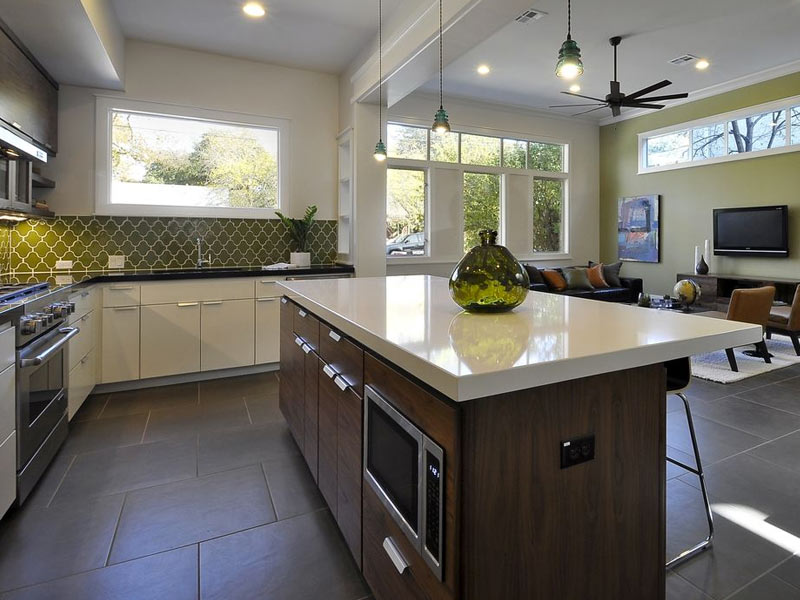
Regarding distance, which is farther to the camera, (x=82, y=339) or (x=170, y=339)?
(x=170, y=339)

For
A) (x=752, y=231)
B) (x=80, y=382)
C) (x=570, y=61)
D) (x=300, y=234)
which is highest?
(x=570, y=61)

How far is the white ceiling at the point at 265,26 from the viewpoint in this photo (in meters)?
3.56

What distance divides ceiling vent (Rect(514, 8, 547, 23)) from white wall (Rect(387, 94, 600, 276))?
7.00 ft

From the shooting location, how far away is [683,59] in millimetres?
5277

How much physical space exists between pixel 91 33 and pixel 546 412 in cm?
359

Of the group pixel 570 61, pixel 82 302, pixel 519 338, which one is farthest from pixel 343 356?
pixel 82 302

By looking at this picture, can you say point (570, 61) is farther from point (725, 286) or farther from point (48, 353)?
point (725, 286)

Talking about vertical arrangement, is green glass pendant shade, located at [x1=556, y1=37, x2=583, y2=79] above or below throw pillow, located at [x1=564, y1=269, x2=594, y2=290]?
above

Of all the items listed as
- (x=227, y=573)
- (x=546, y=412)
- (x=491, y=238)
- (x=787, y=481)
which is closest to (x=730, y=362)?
(x=787, y=481)

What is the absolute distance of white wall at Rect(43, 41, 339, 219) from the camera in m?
3.96

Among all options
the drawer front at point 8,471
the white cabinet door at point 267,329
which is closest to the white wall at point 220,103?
the white cabinet door at point 267,329

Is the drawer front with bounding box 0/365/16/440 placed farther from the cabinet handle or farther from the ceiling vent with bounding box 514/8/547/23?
the ceiling vent with bounding box 514/8/547/23

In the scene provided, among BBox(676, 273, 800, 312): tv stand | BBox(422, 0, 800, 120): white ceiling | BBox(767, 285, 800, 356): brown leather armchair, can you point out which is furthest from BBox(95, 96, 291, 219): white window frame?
BBox(676, 273, 800, 312): tv stand

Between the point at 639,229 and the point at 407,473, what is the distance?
7.51 meters
